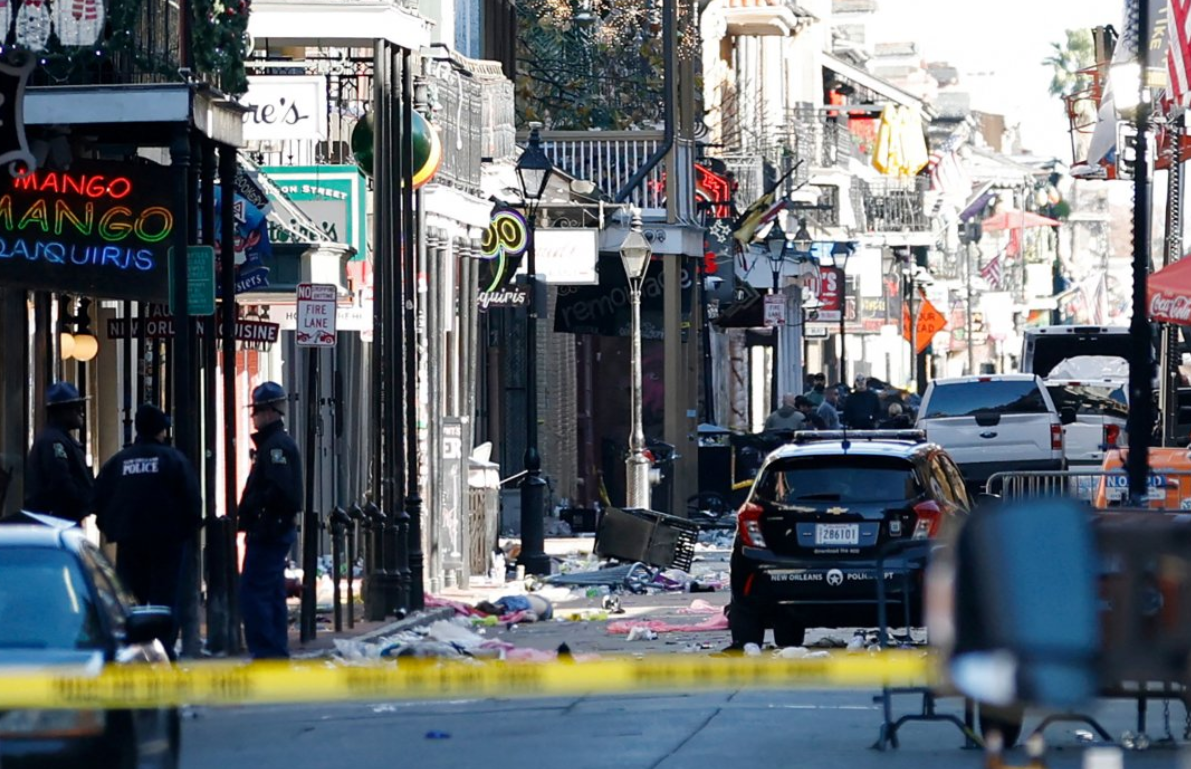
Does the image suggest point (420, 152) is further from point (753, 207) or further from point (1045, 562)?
point (753, 207)

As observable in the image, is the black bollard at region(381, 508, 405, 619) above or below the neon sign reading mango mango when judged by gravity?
below

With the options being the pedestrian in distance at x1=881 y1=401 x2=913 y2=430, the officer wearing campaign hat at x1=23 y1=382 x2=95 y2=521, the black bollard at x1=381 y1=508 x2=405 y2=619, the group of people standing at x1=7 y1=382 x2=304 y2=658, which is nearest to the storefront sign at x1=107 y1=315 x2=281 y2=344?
the black bollard at x1=381 y1=508 x2=405 y2=619

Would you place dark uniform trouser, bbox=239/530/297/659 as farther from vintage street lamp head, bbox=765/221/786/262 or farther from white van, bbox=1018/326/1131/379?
vintage street lamp head, bbox=765/221/786/262

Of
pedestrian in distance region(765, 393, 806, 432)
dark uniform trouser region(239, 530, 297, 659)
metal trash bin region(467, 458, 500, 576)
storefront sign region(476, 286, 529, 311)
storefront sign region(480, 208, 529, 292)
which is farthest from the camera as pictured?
pedestrian in distance region(765, 393, 806, 432)

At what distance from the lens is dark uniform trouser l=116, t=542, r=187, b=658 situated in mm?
15836

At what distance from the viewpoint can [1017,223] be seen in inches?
4254

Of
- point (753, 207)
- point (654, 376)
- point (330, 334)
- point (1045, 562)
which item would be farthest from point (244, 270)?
point (753, 207)

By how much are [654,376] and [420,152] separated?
2112 cm

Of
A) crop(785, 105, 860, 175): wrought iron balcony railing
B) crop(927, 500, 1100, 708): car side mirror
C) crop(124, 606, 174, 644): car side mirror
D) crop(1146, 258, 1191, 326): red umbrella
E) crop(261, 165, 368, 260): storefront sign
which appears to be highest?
crop(785, 105, 860, 175): wrought iron balcony railing

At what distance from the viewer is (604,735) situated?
13.4m

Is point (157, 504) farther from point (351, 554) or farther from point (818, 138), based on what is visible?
point (818, 138)

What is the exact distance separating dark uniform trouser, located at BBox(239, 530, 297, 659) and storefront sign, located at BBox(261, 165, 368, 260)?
796cm

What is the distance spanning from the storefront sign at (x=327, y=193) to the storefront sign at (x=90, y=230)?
5.93 m

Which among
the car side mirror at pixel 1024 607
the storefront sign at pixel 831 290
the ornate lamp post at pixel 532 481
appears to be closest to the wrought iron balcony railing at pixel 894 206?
the storefront sign at pixel 831 290
